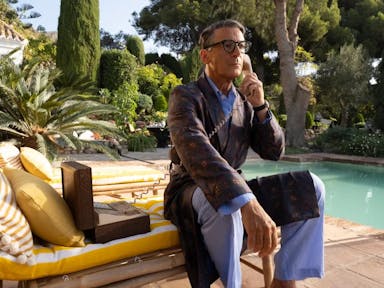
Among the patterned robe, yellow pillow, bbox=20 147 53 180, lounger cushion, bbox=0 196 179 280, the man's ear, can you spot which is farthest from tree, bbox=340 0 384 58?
lounger cushion, bbox=0 196 179 280

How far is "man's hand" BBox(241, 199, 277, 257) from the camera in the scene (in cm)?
136

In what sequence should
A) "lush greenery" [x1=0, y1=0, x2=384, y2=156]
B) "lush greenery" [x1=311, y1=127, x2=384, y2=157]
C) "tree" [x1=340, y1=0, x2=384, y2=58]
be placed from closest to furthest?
"lush greenery" [x1=311, y1=127, x2=384, y2=157]
"lush greenery" [x1=0, y1=0, x2=384, y2=156]
"tree" [x1=340, y1=0, x2=384, y2=58]

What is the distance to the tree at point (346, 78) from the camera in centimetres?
1503

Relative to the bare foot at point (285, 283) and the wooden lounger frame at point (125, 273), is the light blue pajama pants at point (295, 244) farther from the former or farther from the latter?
the wooden lounger frame at point (125, 273)

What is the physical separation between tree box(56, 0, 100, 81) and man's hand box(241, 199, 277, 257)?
12.7m

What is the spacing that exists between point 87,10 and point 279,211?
1353 cm

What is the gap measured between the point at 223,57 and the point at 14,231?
122cm

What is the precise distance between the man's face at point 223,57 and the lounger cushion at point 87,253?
807mm

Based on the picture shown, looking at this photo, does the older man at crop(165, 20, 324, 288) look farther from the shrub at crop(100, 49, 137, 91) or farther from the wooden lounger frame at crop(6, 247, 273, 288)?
the shrub at crop(100, 49, 137, 91)

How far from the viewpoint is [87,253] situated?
61.8 inches

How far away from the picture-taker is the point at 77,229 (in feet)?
5.32

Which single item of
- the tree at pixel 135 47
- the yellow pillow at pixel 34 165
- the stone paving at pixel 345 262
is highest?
the tree at pixel 135 47

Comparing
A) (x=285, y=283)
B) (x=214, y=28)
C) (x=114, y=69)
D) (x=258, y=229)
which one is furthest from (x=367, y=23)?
(x=258, y=229)

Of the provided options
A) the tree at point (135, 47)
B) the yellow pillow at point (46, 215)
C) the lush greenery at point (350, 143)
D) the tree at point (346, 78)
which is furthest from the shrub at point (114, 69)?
the yellow pillow at point (46, 215)
